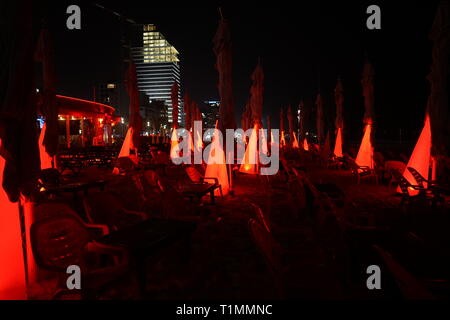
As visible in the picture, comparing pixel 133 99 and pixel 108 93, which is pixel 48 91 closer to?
pixel 133 99

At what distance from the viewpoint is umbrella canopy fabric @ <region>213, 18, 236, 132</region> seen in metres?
7.88

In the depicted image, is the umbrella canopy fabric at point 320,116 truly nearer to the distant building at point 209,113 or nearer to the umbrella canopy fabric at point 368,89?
the umbrella canopy fabric at point 368,89

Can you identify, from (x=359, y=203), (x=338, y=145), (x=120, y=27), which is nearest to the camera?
(x=359, y=203)

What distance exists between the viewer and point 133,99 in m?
12.0

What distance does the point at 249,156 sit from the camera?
11.5 meters

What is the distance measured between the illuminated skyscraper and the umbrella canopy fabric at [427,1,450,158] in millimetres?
130012

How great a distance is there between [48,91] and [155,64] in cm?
13798

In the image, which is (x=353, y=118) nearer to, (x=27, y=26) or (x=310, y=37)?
(x=310, y=37)

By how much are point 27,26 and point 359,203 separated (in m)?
7.63

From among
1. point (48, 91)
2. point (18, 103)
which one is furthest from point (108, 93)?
point (18, 103)

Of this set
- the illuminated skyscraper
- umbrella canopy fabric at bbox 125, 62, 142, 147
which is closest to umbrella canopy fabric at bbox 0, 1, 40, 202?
umbrella canopy fabric at bbox 125, 62, 142, 147

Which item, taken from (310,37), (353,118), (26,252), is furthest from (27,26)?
(353,118)

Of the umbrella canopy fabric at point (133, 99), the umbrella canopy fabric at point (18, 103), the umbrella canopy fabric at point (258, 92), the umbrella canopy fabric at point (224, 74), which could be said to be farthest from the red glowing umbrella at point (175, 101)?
the umbrella canopy fabric at point (18, 103)

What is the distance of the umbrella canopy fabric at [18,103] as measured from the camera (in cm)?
232
